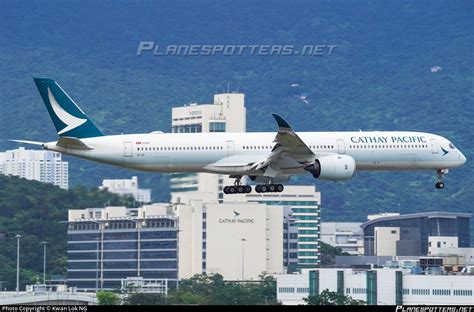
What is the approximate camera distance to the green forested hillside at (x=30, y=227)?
129225 millimetres

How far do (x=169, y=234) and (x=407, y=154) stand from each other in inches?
2962

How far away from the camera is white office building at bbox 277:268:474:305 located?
410ft

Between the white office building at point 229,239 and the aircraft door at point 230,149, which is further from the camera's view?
the white office building at point 229,239

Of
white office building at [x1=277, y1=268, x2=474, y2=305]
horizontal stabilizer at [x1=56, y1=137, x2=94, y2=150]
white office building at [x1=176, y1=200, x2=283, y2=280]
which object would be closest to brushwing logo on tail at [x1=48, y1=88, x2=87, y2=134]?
horizontal stabilizer at [x1=56, y1=137, x2=94, y2=150]

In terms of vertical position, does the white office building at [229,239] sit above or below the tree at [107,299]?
above

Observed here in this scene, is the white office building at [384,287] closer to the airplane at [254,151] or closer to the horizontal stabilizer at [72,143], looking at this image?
the airplane at [254,151]

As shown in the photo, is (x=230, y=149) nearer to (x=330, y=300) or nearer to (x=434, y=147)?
(x=434, y=147)

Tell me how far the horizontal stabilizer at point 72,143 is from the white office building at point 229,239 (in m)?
72.9

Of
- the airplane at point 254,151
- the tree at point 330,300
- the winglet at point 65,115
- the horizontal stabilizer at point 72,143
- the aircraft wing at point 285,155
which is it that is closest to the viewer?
the horizontal stabilizer at point 72,143

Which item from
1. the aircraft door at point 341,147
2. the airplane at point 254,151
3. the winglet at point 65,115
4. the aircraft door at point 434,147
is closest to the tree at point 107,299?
the airplane at point 254,151

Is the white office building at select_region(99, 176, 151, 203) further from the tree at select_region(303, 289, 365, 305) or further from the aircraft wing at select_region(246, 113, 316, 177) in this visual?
the tree at select_region(303, 289, 365, 305)

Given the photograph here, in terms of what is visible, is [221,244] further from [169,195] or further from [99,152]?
[99,152]

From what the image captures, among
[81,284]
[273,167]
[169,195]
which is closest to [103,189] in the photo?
[169,195]

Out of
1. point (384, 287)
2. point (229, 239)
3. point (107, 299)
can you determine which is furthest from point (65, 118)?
point (229, 239)
